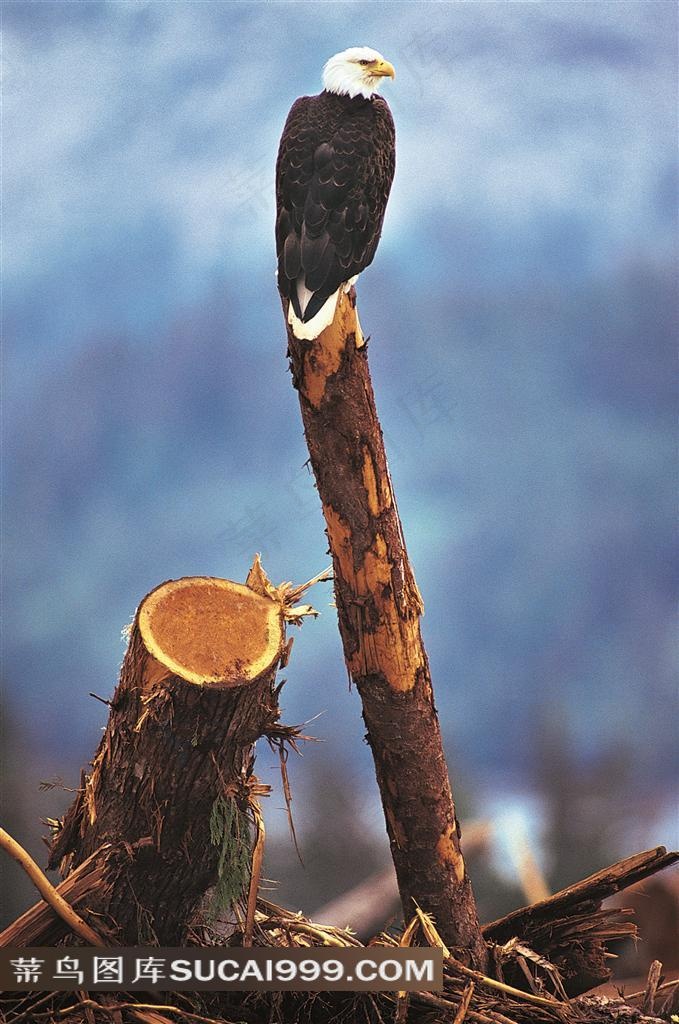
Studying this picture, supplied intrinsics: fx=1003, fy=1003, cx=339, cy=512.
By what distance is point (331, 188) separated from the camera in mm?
2111

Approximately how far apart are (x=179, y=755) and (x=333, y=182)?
1.20 m

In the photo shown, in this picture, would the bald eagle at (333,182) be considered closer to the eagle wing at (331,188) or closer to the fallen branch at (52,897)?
the eagle wing at (331,188)

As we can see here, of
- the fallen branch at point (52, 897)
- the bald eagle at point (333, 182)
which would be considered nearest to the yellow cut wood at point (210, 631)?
the fallen branch at point (52, 897)

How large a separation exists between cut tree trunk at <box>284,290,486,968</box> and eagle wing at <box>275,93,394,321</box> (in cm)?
12

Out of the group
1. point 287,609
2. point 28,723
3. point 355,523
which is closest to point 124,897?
point 287,609

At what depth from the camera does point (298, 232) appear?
211 cm

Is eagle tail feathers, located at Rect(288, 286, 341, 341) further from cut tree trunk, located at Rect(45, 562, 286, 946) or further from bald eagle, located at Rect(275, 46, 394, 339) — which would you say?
cut tree trunk, located at Rect(45, 562, 286, 946)

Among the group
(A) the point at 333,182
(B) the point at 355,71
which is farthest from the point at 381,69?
(A) the point at 333,182

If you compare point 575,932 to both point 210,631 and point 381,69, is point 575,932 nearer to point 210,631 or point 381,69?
point 210,631

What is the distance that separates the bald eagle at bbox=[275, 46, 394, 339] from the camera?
2049 mm

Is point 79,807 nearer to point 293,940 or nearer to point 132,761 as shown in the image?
point 132,761

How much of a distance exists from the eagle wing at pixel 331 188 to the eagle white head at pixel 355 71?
0.02m

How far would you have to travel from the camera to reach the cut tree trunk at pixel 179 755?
5.96 ft

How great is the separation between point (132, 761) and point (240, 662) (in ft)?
0.91
